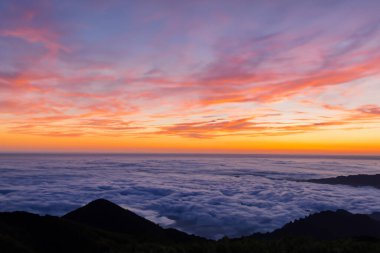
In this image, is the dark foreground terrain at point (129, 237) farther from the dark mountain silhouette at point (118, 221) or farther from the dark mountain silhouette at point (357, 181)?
the dark mountain silhouette at point (357, 181)

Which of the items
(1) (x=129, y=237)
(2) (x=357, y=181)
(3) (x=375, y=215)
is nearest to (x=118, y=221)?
(1) (x=129, y=237)

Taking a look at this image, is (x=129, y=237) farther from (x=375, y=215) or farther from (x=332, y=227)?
(x=375, y=215)

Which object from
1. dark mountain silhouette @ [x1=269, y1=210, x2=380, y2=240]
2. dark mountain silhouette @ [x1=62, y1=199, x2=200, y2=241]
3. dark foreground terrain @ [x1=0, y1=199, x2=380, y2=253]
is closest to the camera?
dark foreground terrain @ [x1=0, y1=199, x2=380, y2=253]

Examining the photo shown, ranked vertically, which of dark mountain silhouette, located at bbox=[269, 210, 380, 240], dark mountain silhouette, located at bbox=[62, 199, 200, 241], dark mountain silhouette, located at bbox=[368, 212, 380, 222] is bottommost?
dark mountain silhouette, located at bbox=[368, 212, 380, 222]

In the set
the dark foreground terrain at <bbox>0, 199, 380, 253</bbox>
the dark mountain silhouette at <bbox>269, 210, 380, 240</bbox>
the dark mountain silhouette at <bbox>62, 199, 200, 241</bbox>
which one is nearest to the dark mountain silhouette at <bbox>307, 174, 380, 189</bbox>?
the dark mountain silhouette at <bbox>269, 210, 380, 240</bbox>

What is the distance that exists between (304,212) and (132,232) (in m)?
28.2

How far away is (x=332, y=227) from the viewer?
36.5 m

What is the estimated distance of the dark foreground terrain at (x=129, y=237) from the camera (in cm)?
1587

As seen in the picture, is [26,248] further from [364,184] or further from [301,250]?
[364,184]

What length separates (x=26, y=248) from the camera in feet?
58.2

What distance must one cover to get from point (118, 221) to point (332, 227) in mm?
22022

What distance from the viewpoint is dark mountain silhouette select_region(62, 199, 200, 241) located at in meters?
27.7

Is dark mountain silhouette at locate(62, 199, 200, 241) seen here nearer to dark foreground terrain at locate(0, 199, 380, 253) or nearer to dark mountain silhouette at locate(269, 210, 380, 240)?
dark foreground terrain at locate(0, 199, 380, 253)

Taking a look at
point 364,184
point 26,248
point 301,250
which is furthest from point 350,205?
point 26,248
